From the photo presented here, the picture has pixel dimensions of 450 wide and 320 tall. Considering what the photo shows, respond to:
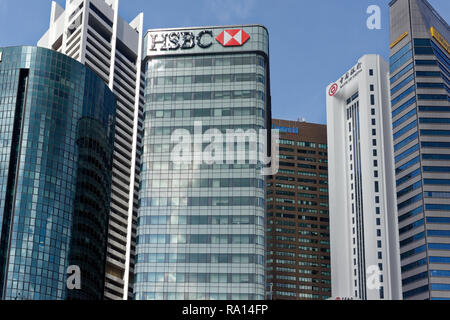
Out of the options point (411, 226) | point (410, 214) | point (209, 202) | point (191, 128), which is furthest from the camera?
point (410, 214)

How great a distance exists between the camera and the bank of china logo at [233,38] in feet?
467

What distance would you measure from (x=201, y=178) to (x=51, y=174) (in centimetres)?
5639

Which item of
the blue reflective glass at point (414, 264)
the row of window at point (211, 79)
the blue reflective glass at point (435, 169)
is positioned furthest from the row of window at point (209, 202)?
the blue reflective glass at point (435, 169)

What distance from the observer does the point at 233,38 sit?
5645 inches

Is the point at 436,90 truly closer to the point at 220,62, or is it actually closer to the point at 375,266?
the point at 375,266

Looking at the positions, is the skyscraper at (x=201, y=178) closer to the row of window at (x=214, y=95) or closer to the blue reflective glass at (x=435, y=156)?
the row of window at (x=214, y=95)

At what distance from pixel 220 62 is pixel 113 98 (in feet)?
219

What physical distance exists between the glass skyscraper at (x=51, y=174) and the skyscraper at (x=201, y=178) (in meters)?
42.5

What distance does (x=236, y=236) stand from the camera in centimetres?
12150

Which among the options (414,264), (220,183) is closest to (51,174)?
(220,183)

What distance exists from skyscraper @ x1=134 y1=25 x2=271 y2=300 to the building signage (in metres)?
0.22

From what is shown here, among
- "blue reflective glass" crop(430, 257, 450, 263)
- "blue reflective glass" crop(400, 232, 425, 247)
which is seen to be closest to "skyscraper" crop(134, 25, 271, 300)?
"blue reflective glass" crop(400, 232, 425, 247)

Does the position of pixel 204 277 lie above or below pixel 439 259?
below

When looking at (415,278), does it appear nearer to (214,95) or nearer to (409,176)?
(409,176)
